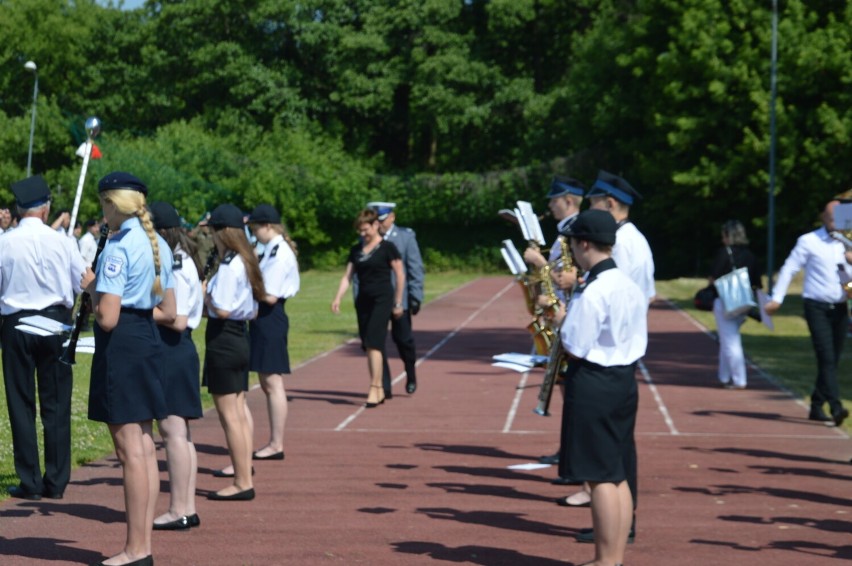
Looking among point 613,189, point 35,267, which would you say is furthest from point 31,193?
point 613,189

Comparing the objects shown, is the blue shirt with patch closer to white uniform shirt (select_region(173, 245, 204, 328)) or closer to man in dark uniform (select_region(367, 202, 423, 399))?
white uniform shirt (select_region(173, 245, 204, 328))

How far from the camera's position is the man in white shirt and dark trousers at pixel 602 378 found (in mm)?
6352

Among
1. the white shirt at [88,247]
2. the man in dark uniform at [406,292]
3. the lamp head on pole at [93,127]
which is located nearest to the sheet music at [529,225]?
the lamp head on pole at [93,127]

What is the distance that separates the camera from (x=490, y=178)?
55.3 meters

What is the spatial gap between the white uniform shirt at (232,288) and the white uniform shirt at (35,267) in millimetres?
817

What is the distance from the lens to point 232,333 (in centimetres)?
880

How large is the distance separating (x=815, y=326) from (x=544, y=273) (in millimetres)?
4583

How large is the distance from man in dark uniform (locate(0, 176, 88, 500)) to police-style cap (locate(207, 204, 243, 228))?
839mm

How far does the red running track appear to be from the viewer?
23.9 ft

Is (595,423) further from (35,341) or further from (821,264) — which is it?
(821,264)

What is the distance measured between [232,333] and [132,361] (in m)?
2.26

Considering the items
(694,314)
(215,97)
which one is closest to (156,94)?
(215,97)

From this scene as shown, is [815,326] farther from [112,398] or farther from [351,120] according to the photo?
[351,120]

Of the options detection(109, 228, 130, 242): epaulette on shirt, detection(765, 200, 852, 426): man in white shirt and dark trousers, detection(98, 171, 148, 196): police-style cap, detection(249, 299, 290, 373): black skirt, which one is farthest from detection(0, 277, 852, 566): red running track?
detection(98, 171, 148, 196): police-style cap
